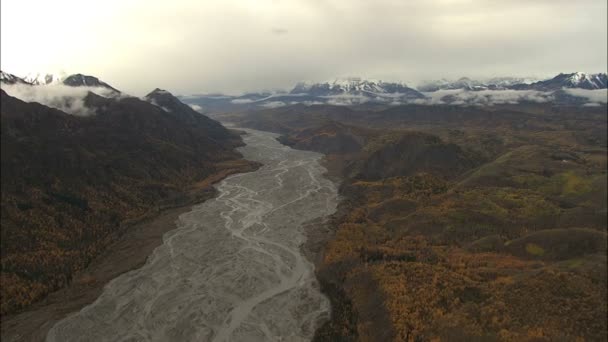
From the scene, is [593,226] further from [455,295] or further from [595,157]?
[455,295]

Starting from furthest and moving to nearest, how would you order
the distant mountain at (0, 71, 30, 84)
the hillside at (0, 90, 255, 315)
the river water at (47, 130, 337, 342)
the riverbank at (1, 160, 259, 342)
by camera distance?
the distant mountain at (0, 71, 30, 84) < the hillside at (0, 90, 255, 315) < the riverbank at (1, 160, 259, 342) < the river water at (47, 130, 337, 342)

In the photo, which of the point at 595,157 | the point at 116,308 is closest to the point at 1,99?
the point at 116,308

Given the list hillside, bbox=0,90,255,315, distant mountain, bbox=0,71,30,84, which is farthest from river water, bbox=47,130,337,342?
distant mountain, bbox=0,71,30,84

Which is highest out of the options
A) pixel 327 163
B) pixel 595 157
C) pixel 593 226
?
pixel 595 157

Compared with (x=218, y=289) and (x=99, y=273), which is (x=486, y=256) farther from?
(x=99, y=273)

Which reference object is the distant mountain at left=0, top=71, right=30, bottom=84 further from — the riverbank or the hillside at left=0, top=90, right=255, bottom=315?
the riverbank
